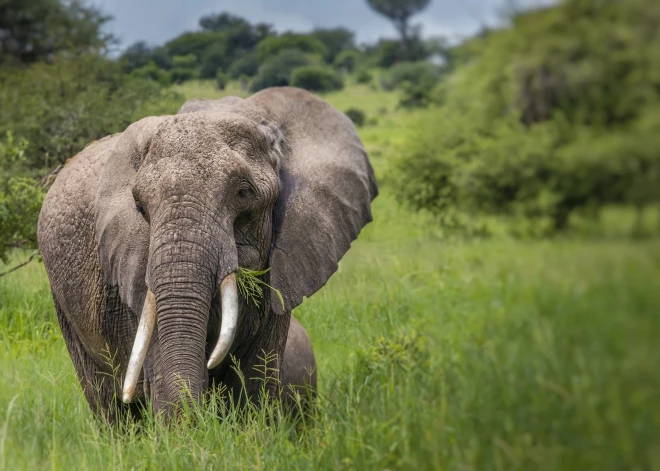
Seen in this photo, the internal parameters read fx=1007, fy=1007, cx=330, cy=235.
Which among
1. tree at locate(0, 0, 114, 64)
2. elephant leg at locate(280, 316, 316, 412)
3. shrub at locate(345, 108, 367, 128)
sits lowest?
shrub at locate(345, 108, 367, 128)

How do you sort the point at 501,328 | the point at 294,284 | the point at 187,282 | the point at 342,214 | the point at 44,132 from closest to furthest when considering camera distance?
the point at 501,328
the point at 187,282
the point at 294,284
the point at 342,214
the point at 44,132

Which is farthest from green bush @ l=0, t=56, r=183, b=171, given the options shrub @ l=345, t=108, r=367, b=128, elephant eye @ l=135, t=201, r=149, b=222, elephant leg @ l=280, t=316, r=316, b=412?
shrub @ l=345, t=108, r=367, b=128

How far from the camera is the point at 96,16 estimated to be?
22.5 meters

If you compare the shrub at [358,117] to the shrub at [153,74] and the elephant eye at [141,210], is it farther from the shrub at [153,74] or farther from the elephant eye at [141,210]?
the elephant eye at [141,210]

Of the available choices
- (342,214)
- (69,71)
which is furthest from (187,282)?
(69,71)

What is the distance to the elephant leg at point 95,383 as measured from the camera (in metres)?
6.26

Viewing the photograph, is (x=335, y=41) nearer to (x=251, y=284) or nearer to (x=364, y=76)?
(x=364, y=76)

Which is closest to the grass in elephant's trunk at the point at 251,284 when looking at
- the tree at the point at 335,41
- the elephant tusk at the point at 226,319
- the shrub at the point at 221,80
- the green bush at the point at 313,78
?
the elephant tusk at the point at 226,319

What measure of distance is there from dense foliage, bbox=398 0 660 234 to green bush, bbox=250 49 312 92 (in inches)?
338

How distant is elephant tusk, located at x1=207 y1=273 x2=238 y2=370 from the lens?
5.06 meters

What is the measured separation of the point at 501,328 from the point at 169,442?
7.17ft

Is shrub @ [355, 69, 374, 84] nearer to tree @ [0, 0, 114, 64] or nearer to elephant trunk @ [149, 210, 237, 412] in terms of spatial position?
tree @ [0, 0, 114, 64]

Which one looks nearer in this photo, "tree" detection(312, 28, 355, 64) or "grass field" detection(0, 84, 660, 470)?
"grass field" detection(0, 84, 660, 470)

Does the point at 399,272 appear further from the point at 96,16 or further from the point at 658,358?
the point at 96,16
